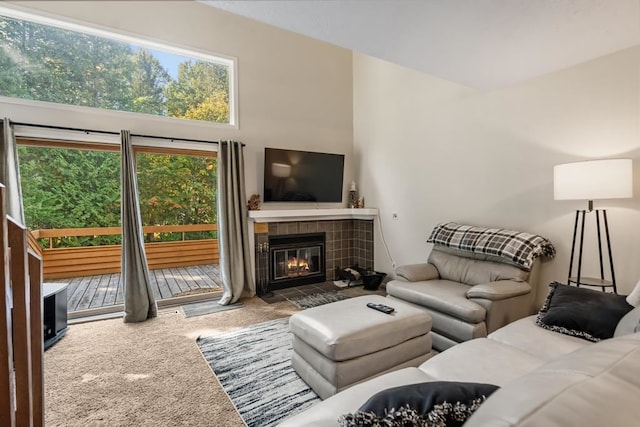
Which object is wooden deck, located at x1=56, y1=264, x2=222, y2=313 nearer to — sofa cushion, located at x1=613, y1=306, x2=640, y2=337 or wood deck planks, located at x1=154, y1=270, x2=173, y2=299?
wood deck planks, located at x1=154, y1=270, x2=173, y2=299

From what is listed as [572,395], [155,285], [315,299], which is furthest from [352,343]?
[155,285]

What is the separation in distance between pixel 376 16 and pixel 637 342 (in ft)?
5.98

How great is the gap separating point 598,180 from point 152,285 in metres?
4.28

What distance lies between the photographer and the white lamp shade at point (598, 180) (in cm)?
198

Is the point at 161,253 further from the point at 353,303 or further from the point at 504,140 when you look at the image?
the point at 504,140

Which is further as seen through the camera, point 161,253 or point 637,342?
point 161,253

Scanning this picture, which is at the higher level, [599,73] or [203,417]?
[599,73]

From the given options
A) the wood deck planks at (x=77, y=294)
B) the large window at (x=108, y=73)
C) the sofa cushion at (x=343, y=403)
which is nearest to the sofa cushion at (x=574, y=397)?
the sofa cushion at (x=343, y=403)

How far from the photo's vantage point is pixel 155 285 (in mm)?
3781

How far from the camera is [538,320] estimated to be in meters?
1.91

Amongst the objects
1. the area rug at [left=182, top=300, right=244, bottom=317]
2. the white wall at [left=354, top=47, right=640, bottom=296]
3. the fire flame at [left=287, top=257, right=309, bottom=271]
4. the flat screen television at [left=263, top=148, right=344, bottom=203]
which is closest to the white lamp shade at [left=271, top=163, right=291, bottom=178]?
the flat screen television at [left=263, top=148, right=344, bottom=203]

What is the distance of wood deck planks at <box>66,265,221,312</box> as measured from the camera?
3.36 meters

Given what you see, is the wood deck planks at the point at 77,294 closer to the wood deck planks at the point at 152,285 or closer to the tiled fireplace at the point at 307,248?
the wood deck planks at the point at 152,285

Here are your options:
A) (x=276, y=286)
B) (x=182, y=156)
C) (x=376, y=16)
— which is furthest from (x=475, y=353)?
(x=182, y=156)
